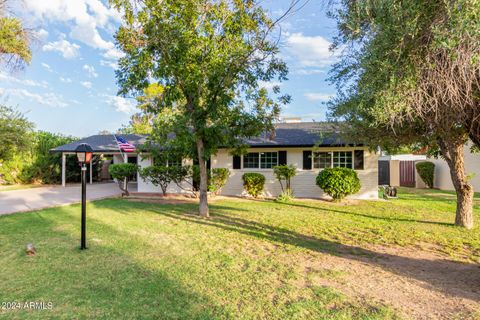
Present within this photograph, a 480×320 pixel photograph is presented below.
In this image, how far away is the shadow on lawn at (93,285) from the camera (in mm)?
3404

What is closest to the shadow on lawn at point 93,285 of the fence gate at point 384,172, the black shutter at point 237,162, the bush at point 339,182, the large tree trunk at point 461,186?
the large tree trunk at point 461,186

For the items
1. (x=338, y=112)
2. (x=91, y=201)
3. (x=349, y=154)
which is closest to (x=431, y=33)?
(x=338, y=112)

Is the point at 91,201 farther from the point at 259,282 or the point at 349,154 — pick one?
the point at 349,154

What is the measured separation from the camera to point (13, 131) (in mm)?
16250

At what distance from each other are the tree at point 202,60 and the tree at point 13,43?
6.23 metres

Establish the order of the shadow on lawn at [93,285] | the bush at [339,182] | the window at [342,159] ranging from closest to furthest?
1. the shadow on lawn at [93,285]
2. the bush at [339,182]
3. the window at [342,159]

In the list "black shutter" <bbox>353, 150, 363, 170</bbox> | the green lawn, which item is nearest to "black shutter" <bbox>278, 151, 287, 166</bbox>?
"black shutter" <bbox>353, 150, 363, 170</bbox>

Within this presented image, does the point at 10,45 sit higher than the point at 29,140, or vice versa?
the point at 10,45

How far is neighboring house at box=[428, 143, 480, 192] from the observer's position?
1641 cm

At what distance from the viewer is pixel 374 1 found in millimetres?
3867

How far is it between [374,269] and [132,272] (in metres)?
3.92

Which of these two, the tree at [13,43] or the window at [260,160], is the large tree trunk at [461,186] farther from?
the tree at [13,43]

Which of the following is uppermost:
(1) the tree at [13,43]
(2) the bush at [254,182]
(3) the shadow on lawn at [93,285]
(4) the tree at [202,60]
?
(1) the tree at [13,43]

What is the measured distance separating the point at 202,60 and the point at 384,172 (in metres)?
16.8
